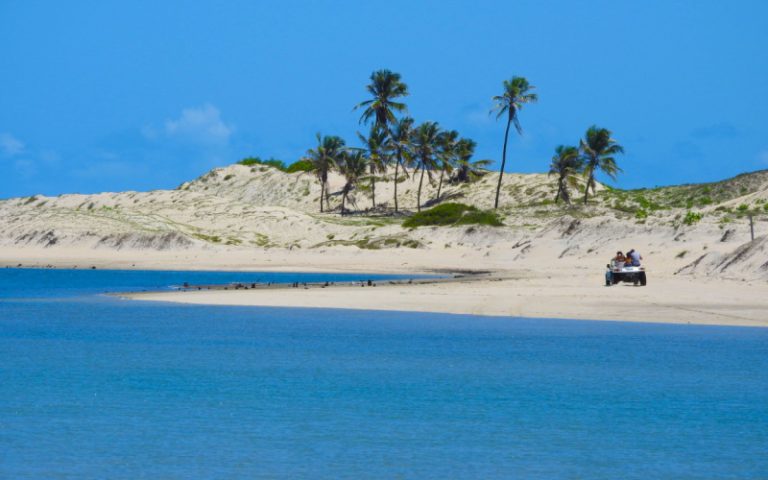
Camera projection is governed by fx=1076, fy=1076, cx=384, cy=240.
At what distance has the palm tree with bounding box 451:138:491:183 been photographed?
143 metres

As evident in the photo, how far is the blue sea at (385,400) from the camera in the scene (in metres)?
15.4

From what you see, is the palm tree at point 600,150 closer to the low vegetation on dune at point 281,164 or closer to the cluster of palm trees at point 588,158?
the cluster of palm trees at point 588,158

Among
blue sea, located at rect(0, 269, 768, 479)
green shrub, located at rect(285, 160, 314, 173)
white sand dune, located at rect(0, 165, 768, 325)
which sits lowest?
blue sea, located at rect(0, 269, 768, 479)

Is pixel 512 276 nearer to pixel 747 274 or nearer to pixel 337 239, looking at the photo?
pixel 747 274

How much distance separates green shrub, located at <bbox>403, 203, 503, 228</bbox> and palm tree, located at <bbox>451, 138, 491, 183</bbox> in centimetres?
4246

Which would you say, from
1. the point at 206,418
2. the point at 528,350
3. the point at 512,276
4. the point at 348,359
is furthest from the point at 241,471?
the point at 512,276

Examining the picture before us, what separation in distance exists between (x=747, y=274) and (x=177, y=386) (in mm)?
30471

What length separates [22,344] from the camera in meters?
30.4

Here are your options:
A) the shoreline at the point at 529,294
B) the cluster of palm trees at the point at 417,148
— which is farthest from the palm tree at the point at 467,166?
the shoreline at the point at 529,294

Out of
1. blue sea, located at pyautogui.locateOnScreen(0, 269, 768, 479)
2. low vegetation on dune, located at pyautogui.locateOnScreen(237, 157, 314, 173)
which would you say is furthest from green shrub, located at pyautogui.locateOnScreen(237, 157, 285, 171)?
blue sea, located at pyautogui.locateOnScreen(0, 269, 768, 479)

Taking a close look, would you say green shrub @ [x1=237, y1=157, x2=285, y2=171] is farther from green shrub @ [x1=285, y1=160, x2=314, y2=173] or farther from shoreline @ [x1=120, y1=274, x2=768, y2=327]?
shoreline @ [x1=120, y1=274, x2=768, y2=327]

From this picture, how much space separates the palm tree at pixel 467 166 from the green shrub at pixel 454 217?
42456 millimetres

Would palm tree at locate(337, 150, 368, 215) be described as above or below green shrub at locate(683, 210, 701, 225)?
above

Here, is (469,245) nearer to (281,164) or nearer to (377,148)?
(377,148)
